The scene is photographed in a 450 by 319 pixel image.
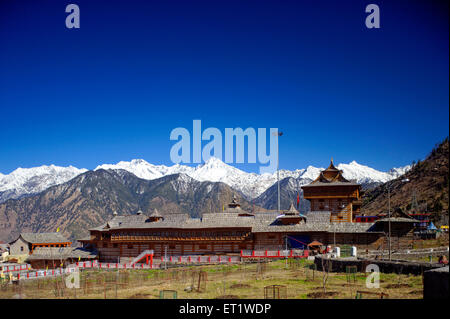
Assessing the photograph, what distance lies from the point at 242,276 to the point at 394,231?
85.6 ft

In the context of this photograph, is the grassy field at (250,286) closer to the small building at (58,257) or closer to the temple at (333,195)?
the small building at (58,257)

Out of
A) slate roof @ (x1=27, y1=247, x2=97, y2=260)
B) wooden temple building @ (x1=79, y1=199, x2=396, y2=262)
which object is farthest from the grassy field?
slate roof @ (x1=27, y1=247, x2=97, y2=260)

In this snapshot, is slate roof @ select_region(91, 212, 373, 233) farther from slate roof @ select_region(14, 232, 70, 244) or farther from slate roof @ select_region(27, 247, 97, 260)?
slate roof @ select_region(14, 232, 70, 244)

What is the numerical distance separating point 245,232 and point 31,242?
52.6 m

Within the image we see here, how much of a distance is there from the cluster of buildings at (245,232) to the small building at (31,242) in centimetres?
1549

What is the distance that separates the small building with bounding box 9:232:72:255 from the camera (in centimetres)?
8712

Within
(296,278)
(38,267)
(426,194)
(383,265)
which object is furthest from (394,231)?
(426,194)

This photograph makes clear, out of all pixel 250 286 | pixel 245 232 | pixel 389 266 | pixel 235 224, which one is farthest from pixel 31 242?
pixel 389 266

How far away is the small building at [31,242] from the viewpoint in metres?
87.1

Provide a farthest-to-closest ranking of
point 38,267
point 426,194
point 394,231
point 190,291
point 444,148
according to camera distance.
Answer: point 444,148 → point 426,194 → point 38,267 → point 394,231 → point 190,291

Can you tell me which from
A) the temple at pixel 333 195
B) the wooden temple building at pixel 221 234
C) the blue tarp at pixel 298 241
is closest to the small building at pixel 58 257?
the wooden temple building at pixel 221 234

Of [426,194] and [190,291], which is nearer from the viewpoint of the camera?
[190,291]
